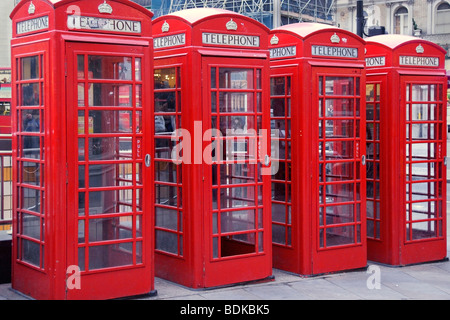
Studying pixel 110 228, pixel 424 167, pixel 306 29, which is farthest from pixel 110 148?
pixel 424 167

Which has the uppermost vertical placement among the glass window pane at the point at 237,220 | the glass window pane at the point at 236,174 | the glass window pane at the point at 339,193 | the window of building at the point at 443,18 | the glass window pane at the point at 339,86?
the window of building at the point at 443,18

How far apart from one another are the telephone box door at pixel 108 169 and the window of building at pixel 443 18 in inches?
1775

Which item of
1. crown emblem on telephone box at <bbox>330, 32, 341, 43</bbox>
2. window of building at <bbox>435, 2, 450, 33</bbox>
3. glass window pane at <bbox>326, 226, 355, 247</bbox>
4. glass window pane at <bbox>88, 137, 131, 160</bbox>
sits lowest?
glass window pane at <bbox>326, 226, 355, 247</bbox>

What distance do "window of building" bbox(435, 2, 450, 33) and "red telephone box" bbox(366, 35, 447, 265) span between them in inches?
1642

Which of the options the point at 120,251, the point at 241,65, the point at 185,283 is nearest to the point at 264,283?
the point at 185,283

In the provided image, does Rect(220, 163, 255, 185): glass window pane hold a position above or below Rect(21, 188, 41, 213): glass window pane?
above

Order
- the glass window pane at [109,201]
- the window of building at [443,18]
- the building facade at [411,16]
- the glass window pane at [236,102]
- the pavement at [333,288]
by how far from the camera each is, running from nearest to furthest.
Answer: the glass window pane at [109,201] < the pavement at [333,288] < the glass window pane at [236,102] < the building facade at [411,16] < the window of building at [443,18]

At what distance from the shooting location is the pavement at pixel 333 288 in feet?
21.3

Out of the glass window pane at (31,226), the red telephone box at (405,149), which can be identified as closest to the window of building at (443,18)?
→ the red telephone box at (405,149)

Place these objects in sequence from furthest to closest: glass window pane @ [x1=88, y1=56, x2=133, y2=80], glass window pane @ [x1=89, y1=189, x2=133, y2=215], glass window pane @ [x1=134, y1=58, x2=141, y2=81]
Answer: glass window pane @ [x1=134, y1=58, x2=141, y2=81] → glass window pane @ [x1=89, y1=189, x2=133, y2=215] → glass window pane @ [x1=88, y1=56, x2=133, y2=80]

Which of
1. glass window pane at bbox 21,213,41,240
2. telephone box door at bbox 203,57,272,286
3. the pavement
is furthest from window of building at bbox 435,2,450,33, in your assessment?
glass window pane at bbox 21,213,41,240

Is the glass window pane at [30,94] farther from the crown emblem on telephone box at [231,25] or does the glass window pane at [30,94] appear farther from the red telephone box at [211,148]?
the crown emblem on telephone box at [231,25]

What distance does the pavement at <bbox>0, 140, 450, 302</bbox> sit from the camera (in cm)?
649

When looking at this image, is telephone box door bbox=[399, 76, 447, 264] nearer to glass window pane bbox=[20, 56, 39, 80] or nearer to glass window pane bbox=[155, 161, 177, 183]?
glass window pane bbox=[155, 161, 177, 183]
